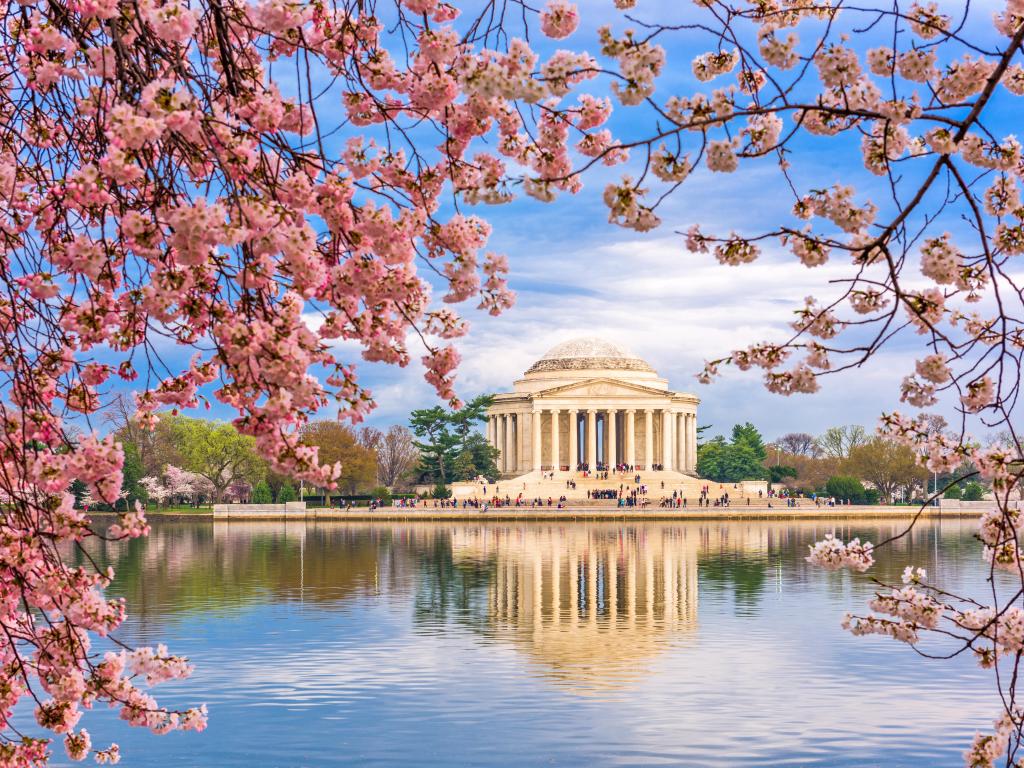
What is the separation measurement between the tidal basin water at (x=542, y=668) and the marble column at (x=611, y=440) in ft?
265

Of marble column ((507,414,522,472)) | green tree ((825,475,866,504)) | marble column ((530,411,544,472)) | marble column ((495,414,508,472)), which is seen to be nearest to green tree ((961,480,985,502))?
green tree ((825,475,866,504))

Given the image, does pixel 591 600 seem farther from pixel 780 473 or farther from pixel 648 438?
pixel 780 473

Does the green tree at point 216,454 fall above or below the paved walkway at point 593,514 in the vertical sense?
above

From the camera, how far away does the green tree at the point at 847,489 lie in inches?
3942

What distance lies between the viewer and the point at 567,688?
843 inches

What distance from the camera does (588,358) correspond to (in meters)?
133

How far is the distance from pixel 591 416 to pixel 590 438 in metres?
2.48

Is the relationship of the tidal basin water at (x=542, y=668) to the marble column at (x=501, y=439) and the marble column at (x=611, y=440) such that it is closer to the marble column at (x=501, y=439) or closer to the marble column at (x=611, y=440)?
the marble column at (x=611, y=440)

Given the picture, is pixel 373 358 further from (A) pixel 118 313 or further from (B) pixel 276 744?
(B) pixel 276 744

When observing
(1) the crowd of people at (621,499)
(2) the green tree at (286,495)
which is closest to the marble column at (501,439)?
(1) the crowd of people at (621,499)

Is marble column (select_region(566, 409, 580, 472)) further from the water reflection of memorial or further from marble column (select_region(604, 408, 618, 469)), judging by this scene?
the water reflection of memorial

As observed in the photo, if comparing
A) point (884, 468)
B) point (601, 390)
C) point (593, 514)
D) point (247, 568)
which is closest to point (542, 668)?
point (247, 568)

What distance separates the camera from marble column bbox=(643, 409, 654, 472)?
127 meters

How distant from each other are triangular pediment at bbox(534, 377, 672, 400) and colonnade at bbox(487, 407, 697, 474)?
1467 mm
